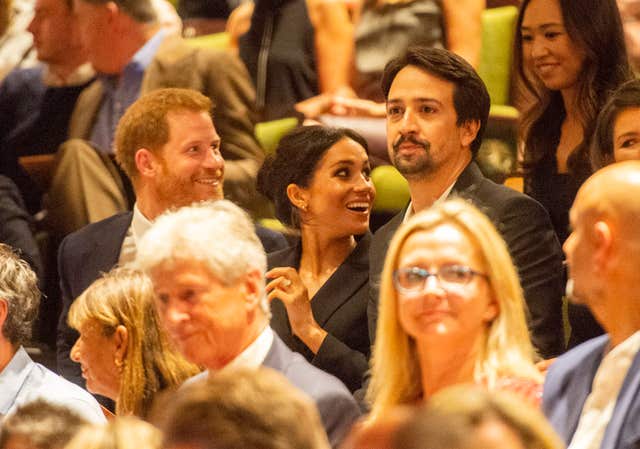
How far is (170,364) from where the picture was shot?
9.84 feet

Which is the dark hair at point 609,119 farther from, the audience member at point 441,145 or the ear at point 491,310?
the ear at point 491,310

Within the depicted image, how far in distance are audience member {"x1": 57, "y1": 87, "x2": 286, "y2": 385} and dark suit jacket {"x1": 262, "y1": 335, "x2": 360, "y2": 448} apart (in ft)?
4.36

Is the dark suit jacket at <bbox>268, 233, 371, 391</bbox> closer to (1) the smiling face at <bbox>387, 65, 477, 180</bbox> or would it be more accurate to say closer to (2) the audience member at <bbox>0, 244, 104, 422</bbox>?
(1) the smiling face at <bbox>387, 65, 477, 180</bbox>

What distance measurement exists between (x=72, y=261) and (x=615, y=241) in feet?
6.35

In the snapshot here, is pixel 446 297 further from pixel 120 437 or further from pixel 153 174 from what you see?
pixel 153 174

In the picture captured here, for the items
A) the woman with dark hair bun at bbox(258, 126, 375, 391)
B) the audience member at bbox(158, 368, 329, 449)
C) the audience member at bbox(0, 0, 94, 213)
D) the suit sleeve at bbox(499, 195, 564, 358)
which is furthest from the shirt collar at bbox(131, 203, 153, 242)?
the audience member at bbox(158, 368, 329, 449)

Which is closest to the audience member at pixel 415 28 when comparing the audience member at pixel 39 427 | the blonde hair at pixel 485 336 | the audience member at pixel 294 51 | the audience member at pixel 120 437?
the audience member at pixel 294 51

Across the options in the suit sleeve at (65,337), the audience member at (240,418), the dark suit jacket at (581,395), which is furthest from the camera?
the suit sleeve at (65,337)

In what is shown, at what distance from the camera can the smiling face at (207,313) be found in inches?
101

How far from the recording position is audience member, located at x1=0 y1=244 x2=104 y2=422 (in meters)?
2.95

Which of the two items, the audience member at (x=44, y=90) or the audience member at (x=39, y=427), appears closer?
the audience member at (x=39, y=427)

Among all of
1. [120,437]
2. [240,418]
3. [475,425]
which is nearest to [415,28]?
[120,437]

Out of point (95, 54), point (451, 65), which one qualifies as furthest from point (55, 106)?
point (451, 65)

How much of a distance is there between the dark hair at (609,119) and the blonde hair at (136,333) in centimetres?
96
